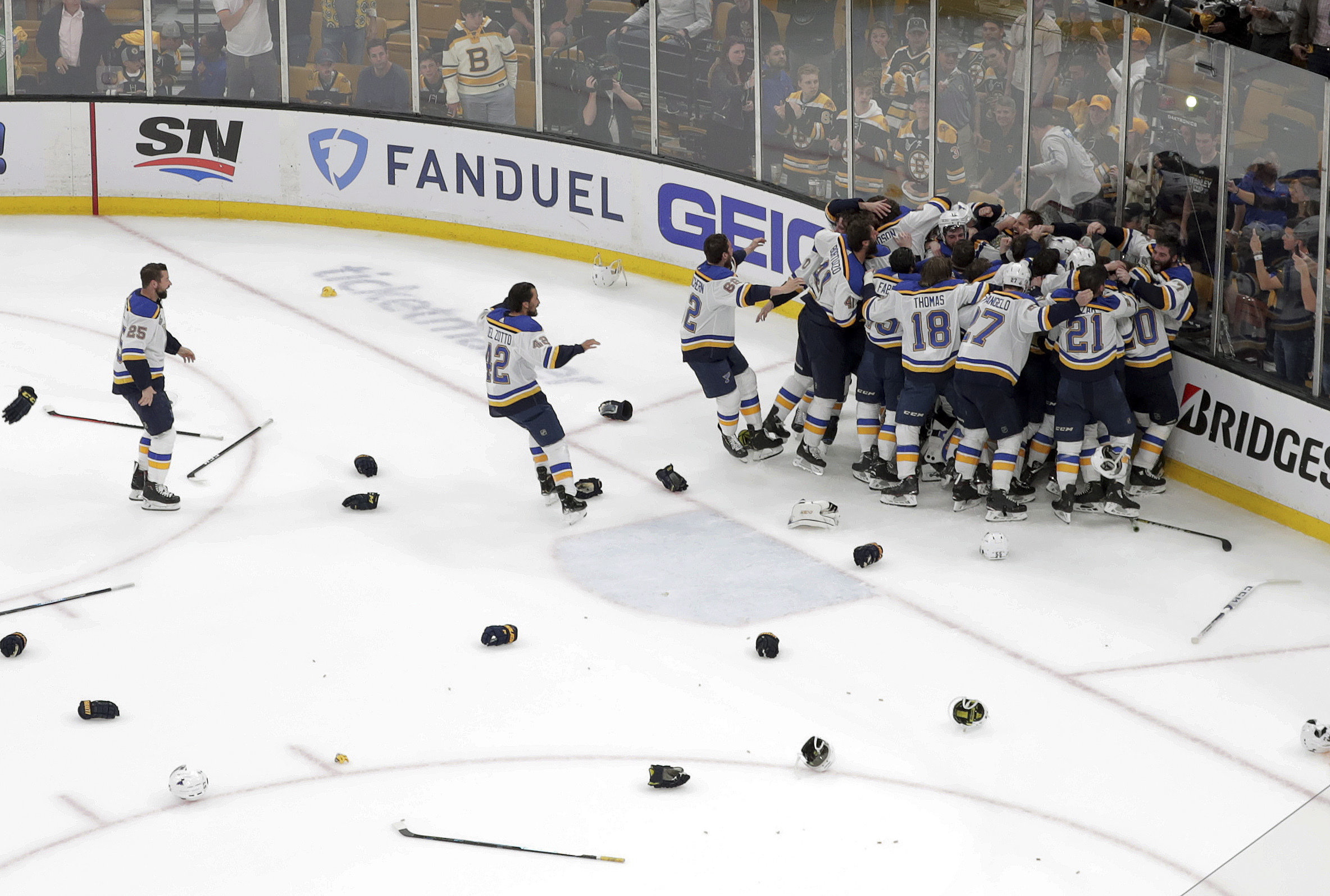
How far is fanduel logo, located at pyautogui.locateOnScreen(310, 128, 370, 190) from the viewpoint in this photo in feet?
48.8

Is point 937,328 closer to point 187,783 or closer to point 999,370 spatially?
point 999,370

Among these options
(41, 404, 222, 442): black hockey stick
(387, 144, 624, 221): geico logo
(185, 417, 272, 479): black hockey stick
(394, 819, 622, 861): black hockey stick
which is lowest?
(394, 819, 622, 861): black hockey stick

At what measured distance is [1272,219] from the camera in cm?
926

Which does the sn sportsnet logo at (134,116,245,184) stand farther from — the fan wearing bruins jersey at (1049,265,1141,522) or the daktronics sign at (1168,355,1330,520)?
the daktronics sign at (1168,355,1330,520)

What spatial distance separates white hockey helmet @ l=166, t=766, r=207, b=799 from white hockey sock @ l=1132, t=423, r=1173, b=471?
5516 millimetres

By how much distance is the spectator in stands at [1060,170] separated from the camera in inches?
403

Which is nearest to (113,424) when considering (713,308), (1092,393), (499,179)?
(713,308)

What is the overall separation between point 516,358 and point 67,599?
2.57 metres

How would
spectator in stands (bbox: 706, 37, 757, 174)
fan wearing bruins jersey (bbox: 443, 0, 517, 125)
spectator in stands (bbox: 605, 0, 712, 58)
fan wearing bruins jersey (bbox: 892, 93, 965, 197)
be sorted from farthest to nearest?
fan wearing bruins jersey (bbox: 443, 0, 517, 125), spectator in stands (bbox: 605, 0, 712, 58), spectator in stands (bbox: 706, 37, 757, 174), fan wearing bruins jersey (bbox: 892, 93, 965, 197)

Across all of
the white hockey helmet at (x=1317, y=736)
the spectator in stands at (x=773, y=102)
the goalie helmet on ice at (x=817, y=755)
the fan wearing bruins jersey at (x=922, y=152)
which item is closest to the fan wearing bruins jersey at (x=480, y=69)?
the spectator in stands at (x=773, y=102)

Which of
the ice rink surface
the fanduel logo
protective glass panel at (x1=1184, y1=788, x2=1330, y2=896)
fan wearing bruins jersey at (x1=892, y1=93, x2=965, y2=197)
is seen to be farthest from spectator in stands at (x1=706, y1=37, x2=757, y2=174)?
protective glass panel at (x1=1184, y1=788, x2=1330, y2=896)

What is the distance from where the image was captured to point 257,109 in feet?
49.1

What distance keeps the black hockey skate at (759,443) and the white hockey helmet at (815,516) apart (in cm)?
97

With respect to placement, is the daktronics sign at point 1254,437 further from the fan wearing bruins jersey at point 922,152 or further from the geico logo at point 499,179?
the geico logo at point 499,179
